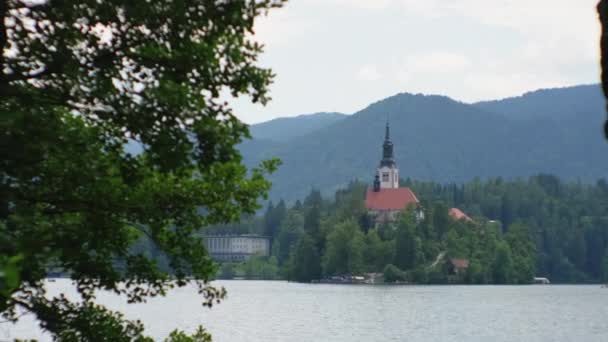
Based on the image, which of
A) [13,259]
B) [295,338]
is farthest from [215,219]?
[295,338]

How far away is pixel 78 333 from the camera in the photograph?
46.6 ft

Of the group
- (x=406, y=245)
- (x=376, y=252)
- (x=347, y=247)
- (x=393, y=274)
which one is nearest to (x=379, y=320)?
(x=406, y=245)

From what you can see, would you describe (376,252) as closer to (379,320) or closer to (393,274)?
→ (393,274)

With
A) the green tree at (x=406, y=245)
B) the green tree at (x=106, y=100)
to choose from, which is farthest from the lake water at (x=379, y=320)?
the green tree at (x=406, y=245)

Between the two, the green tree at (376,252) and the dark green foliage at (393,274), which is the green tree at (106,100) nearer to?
the dark green foliage at (393,274)

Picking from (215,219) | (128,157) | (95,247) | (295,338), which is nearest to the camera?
(128,157)

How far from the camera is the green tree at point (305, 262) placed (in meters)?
174

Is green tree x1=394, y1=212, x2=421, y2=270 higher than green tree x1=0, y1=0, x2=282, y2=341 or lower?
higher

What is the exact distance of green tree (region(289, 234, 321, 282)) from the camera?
17388 cm

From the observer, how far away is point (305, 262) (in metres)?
177

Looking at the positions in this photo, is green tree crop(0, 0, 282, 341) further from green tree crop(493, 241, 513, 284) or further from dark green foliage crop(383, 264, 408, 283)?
green tree crop(493, 241, 513, 284)

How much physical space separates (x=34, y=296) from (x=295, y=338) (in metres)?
50.1

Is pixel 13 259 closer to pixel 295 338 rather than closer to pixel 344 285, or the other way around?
pixel 295 338

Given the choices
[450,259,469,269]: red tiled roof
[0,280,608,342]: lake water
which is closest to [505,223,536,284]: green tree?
[450,259,469,269]: red tiled roof
